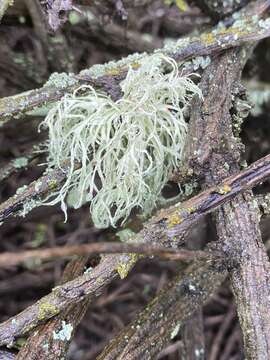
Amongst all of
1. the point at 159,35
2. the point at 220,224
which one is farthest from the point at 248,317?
the point at 159,35

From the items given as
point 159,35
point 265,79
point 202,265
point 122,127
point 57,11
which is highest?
point 159,35

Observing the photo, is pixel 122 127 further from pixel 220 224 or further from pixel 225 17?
pixel 225 17

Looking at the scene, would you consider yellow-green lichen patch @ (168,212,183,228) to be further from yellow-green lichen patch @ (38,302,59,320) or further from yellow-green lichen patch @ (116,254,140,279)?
yellow-green lichen patch @ (38,302,59,320)

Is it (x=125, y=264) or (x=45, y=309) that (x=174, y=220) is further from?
(x=45, y=309)

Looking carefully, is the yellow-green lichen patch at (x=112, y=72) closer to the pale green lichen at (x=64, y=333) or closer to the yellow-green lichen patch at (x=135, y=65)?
the yellow-green lichen patch at (x=135, y=65)

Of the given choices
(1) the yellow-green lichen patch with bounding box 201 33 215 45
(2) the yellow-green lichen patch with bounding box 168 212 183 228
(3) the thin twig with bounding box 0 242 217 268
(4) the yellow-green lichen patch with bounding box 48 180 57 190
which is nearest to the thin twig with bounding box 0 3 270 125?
(1) the yellow-green lichen patch with bounding box 201 33 215 45

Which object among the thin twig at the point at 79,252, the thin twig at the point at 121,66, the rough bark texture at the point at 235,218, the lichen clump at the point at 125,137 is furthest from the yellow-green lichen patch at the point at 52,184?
the thin twig at the point at 79,252
